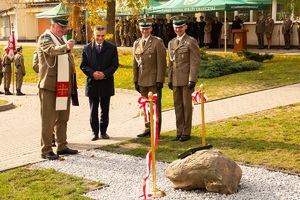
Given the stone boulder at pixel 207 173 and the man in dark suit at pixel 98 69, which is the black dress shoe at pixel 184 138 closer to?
the man in dark suit at pixel 98 69

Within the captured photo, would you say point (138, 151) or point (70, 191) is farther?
point (138, 151)

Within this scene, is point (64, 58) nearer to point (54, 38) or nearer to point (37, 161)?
point (54, 38)

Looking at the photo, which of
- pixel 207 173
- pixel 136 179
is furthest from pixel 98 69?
pixel 207 173

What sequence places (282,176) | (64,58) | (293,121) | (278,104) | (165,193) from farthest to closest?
(278,104) < (293,121) < (64,58) < (282,176) < (165,193)

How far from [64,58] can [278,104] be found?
241 inches

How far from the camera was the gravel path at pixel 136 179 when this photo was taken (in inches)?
248

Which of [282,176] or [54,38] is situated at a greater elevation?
[54,38]

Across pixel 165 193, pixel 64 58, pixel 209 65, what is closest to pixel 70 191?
pixel 165 193

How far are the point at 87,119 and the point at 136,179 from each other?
603cm

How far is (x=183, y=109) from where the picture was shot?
9609mm

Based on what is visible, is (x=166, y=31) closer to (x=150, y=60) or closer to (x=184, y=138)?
(x=150, y=60)

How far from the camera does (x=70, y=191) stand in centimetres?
670

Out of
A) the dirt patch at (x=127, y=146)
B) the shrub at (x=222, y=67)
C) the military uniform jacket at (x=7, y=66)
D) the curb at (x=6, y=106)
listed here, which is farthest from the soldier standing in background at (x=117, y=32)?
the dirt patch at (x=127, y=146)

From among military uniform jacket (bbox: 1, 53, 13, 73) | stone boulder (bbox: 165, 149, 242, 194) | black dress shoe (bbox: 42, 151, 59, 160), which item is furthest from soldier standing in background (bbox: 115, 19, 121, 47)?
stone boulder (bbox: 165, 149, 242, 194)
